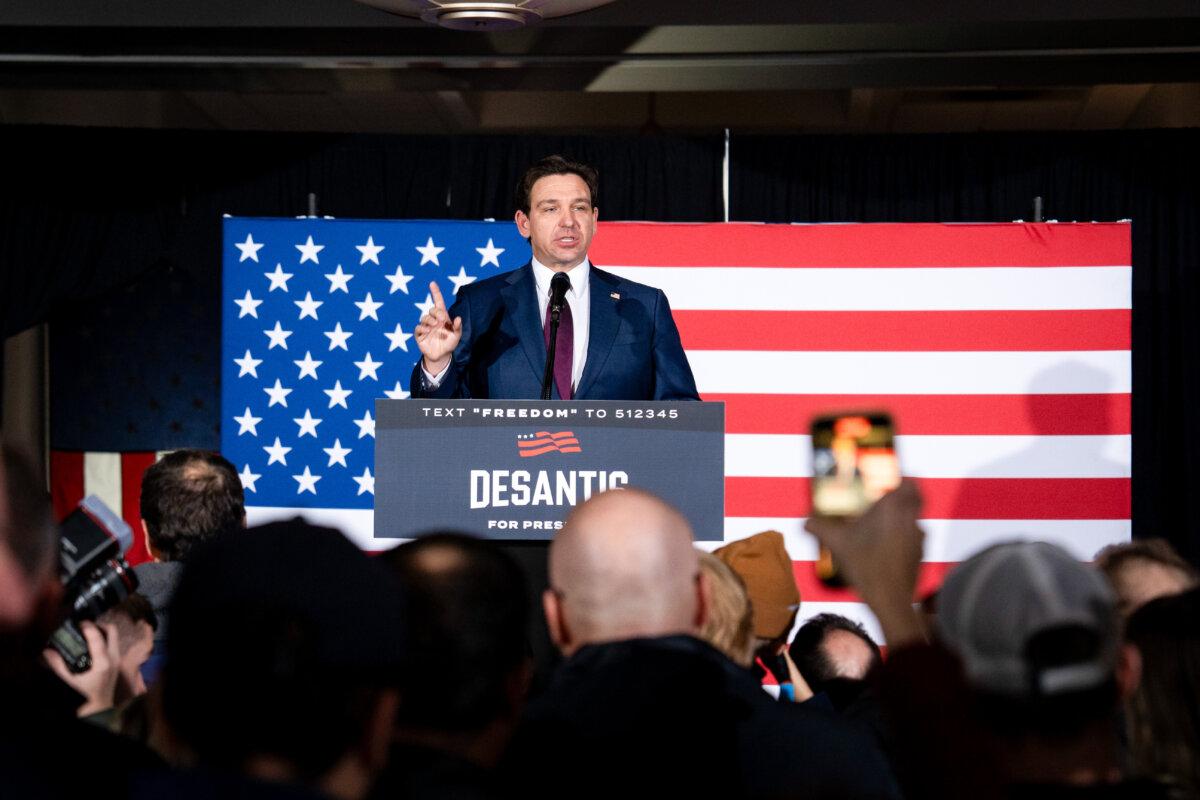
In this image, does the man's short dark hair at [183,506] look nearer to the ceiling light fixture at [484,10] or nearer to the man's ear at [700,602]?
the man's ear at [700,602]

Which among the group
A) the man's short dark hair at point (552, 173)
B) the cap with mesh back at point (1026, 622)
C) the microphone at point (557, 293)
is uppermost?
the man's short dark hair at point (552, 173)

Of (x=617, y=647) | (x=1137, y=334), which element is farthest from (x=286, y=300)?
(x=617, y=647)

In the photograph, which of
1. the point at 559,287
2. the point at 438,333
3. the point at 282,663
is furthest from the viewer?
the point at 438,333

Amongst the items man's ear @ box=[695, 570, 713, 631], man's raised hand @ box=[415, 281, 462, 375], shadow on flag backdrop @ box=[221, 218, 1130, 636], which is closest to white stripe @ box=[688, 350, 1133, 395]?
shadow on flag backdrop @ box=[221, 218, 1130, 636]

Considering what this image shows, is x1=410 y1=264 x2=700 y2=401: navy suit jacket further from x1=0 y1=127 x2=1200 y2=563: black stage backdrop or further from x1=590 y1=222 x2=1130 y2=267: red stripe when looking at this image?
x1=0 y1=127 x2=1200 y2=563: black stage backdrop

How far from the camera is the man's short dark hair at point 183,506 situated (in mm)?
2725

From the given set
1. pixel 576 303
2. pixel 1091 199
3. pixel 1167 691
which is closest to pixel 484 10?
pixel 576 303

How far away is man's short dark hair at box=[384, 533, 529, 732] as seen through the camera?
130cm

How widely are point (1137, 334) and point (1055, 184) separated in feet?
2.51

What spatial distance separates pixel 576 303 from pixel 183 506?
46.1 inches

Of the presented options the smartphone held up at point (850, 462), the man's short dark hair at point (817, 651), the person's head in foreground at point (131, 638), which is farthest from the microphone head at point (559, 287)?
the smartphone held up at point (850, 462)

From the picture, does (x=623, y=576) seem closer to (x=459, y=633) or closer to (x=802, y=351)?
(x=459, y=633)

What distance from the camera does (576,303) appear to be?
3.48 meters

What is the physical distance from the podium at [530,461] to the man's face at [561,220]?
64 cm
